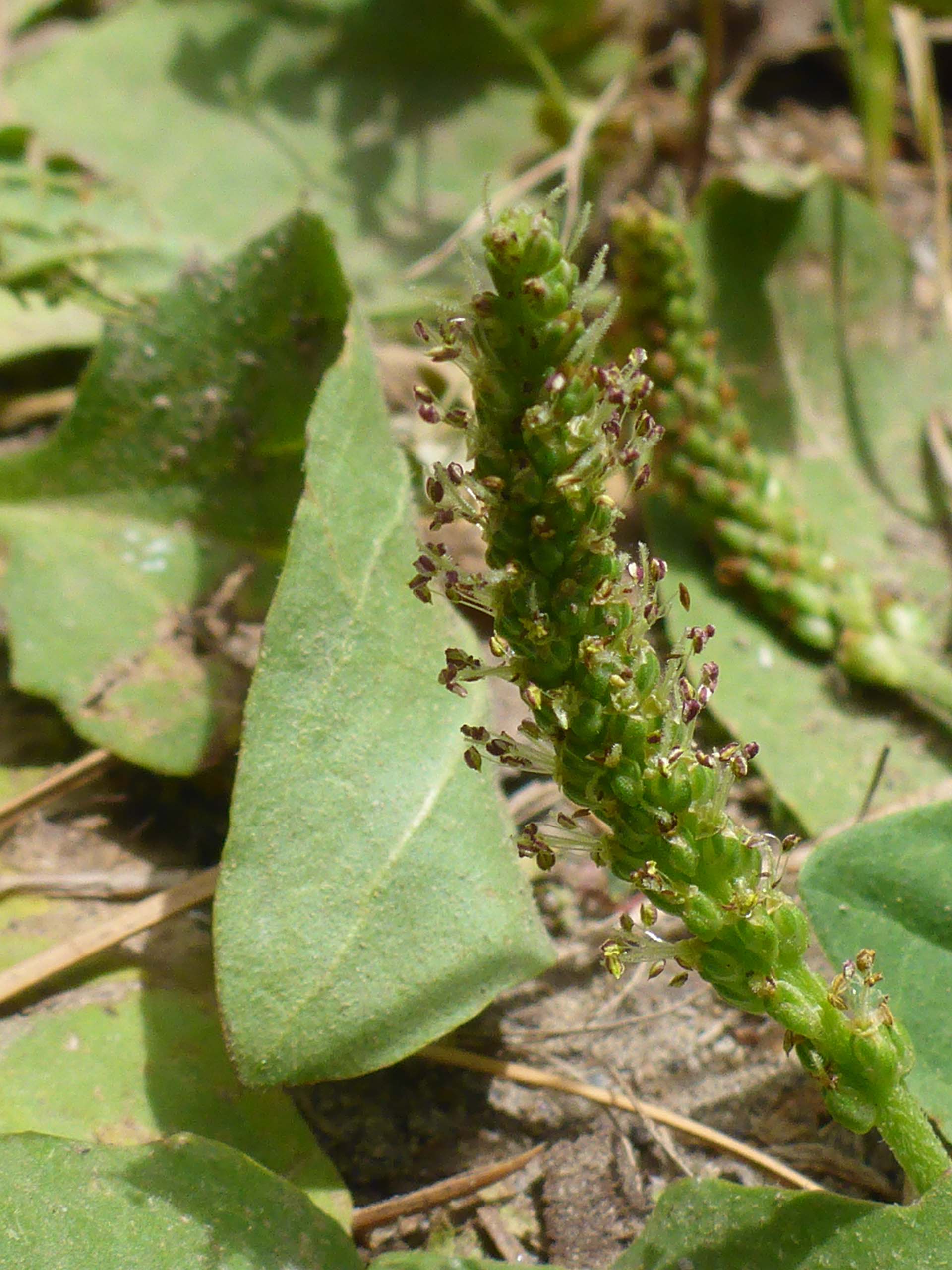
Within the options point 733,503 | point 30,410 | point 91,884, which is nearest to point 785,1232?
point 91,884

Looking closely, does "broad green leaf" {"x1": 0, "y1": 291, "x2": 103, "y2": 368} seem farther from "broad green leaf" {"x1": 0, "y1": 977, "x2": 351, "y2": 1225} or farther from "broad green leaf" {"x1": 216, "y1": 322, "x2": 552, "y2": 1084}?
"broad green leaf" {"x1": 0, "y1": 977, "x2": 351, "y2": 1225}

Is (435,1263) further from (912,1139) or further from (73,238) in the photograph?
(73,238)

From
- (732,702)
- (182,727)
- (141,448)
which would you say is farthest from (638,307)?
(182,727)

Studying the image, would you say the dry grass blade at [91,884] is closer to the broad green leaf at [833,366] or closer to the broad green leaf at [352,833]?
the broad green leaf at [352,833]

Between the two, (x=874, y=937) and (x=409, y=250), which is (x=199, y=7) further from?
(x=874, y=937)

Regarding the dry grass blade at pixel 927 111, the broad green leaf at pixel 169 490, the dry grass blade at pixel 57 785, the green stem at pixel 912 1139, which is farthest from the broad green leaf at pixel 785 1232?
the dry grass blade at pixel 927 111

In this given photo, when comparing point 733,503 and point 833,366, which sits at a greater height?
point 833,366

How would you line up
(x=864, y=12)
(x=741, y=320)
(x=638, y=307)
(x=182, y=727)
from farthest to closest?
(x=864, y=12), (x=741, y=320), (x=638, y=307), (x=182, y=727)
